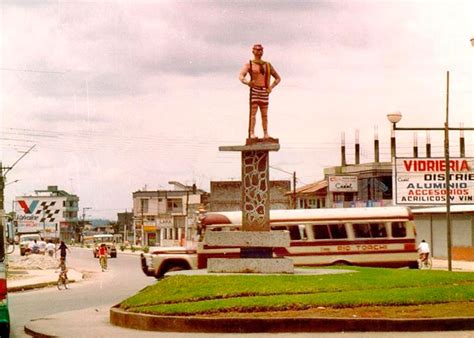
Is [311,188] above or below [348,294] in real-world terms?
above

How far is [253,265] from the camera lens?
70.2 feet

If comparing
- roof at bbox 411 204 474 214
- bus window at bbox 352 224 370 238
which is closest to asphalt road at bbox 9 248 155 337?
bus window at bbox 352 224 370 238

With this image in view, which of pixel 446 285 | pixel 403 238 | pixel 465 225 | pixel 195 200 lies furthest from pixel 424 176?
pixel 195 200

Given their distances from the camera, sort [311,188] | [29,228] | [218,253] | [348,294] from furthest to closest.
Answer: [311,188]
[29,228]
[218,253]
[348,294]

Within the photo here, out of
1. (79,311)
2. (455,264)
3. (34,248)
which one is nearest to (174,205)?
(34,248)

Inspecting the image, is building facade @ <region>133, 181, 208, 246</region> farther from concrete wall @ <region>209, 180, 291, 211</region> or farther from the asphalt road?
the asphalt road

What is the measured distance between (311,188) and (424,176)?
A: 35.9 m

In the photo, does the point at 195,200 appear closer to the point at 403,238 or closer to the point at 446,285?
the point at 403,238

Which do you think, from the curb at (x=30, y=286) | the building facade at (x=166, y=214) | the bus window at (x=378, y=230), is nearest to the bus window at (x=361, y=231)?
the bus window at (x=378, y=230)

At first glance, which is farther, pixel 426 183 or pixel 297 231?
pixel 426 183

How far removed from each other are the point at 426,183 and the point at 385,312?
39197 mm

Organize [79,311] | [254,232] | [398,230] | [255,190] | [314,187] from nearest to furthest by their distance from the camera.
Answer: [254,232]
[79,311]
[255,190]
[398,230]
[314,187]

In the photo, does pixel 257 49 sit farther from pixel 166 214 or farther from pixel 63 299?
pixel 166 214

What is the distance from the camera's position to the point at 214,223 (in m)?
35.7
